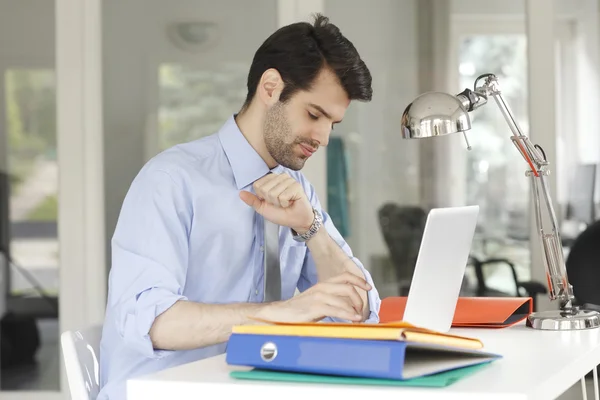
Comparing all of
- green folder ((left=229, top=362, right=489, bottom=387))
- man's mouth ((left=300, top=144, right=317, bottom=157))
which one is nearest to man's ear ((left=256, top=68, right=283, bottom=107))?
man's mouth ((left=300, top=144, right=317, bottom=157))

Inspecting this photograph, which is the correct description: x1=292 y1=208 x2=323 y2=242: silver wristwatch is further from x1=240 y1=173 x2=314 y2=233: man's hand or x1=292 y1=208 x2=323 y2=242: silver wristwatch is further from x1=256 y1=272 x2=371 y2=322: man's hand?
x1=256 y1=272 x2=371 y2=322: man's hand

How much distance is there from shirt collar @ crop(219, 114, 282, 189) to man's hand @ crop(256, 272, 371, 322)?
0.51m

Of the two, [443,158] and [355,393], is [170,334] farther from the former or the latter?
[443,158]

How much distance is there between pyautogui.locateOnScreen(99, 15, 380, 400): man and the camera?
169 centimetres

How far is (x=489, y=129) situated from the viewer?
3941 millimetres

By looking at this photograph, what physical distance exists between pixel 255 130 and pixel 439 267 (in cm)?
65

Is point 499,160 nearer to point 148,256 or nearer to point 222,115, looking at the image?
point 222,115

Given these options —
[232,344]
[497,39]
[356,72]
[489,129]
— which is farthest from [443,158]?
[232,344]

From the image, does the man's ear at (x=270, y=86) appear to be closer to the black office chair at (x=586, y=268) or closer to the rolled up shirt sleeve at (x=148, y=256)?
the rolled up shirt sleeve at (x=148, y=256)

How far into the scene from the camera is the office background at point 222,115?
3.92m

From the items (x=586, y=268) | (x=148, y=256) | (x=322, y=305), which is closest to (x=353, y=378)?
(x=322, y=305)

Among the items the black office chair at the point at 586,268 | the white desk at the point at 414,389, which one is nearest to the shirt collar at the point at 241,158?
the white desk at the point at 414,389

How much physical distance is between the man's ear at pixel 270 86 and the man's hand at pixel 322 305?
2.18ft

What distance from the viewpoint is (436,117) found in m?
1.82
